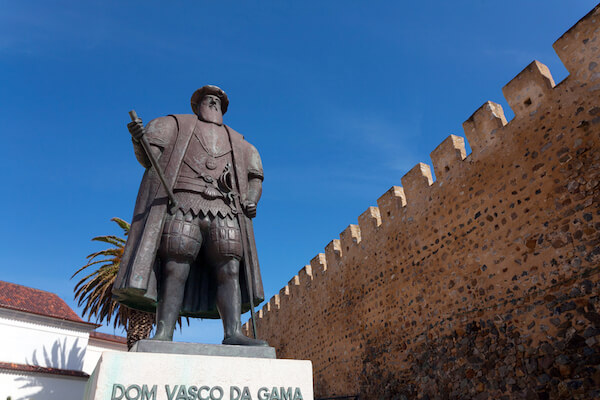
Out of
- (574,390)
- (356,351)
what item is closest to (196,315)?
(574,390)

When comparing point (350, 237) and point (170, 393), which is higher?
point (350, 237)

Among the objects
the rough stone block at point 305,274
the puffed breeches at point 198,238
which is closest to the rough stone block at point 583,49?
the puffed breeches at point 198,238

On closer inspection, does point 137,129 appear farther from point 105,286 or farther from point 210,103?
point 105,286

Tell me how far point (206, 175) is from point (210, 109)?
0.77 metres

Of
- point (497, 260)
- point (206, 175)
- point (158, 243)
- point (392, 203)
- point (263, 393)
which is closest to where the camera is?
point (263, 393)

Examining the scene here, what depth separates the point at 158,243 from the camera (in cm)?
312

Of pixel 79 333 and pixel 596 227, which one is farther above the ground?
pixel 79 333

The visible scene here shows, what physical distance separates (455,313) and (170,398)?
670cm

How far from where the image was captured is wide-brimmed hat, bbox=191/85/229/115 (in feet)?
12.9

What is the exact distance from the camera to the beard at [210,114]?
3.83 metres

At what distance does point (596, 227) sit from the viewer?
592 centimetres

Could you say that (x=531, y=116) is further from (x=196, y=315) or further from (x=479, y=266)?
(x=196, y=315)

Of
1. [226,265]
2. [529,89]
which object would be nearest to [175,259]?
[226,265]

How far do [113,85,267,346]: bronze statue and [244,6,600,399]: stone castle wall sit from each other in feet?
15.9
